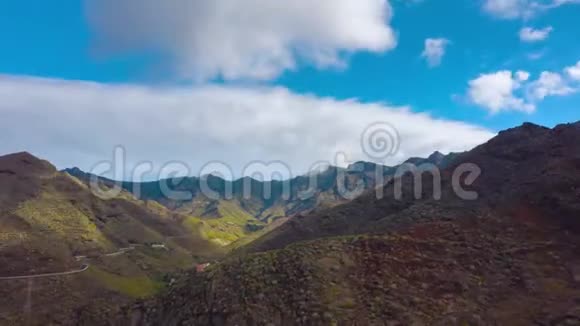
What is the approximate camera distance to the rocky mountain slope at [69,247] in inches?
3226

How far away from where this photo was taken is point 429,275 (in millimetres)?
25719

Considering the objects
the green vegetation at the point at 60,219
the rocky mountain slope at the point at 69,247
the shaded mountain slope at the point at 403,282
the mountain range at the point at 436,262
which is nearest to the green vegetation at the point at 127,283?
the rocky mountain slope at the point at 69,247

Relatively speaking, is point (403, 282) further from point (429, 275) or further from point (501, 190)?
point (501, 190)

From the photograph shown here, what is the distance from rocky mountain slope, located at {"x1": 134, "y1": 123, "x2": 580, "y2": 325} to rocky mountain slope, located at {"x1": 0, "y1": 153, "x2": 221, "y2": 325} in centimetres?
4261

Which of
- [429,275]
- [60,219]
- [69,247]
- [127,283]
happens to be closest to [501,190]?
[429,275]

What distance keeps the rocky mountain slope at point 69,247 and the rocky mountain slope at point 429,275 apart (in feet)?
140

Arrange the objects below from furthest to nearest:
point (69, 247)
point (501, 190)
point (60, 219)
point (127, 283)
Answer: point (60, 219) → point (69, 247) → point (127, 283) → point (501, 190)

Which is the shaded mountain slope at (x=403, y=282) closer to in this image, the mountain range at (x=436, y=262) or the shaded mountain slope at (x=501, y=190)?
the mountain range at (x=436, y=262)

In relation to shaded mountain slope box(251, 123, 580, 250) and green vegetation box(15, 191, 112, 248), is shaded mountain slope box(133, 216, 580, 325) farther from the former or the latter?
green vegetation box(15, 191, 112, 248)

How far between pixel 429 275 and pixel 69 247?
106852 mm

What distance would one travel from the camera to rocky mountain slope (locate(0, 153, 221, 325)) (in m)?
81.9

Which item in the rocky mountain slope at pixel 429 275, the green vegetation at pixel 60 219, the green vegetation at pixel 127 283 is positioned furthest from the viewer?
the green vegetation at pixel 60 219

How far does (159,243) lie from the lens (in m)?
158

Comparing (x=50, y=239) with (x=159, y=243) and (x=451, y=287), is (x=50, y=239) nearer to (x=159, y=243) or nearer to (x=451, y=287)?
(x=159, y=243)
